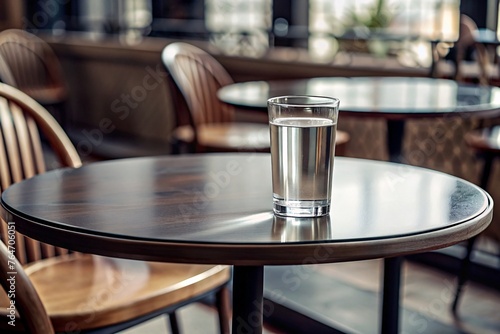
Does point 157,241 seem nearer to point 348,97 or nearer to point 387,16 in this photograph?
point 348,97

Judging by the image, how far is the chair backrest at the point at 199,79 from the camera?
3.08m

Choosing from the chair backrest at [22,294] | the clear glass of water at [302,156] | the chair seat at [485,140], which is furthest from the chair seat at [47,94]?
the clear glass of water at [302,156]

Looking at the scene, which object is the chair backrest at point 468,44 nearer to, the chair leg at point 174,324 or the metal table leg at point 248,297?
the chair leg at point 174,324

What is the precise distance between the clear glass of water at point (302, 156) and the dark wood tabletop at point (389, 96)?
3.56 feet

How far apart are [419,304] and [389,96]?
0.70 metres

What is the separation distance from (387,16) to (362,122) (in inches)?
40.6

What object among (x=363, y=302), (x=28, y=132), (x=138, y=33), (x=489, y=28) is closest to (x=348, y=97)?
(x=363, y=302)

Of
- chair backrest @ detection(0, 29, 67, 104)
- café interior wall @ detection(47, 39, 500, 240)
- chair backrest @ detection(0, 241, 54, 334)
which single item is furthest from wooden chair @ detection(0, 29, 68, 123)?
chair backrest @ detection(0, 241, 54, 334)

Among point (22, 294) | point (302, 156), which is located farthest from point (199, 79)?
point (302, 156)

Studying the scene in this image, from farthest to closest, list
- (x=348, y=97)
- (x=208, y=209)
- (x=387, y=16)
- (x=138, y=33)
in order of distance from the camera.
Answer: (x=138, y=33)
(x=387, y=16)
(x=348, y=97)
(x=208, y=209)

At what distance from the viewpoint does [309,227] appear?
97cm

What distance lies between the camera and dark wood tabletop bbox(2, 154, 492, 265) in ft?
2.97

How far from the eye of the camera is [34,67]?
553cm

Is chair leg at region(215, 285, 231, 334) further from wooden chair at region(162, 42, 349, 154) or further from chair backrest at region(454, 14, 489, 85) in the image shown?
chair backrest at region(454, 14, 489, 85)
